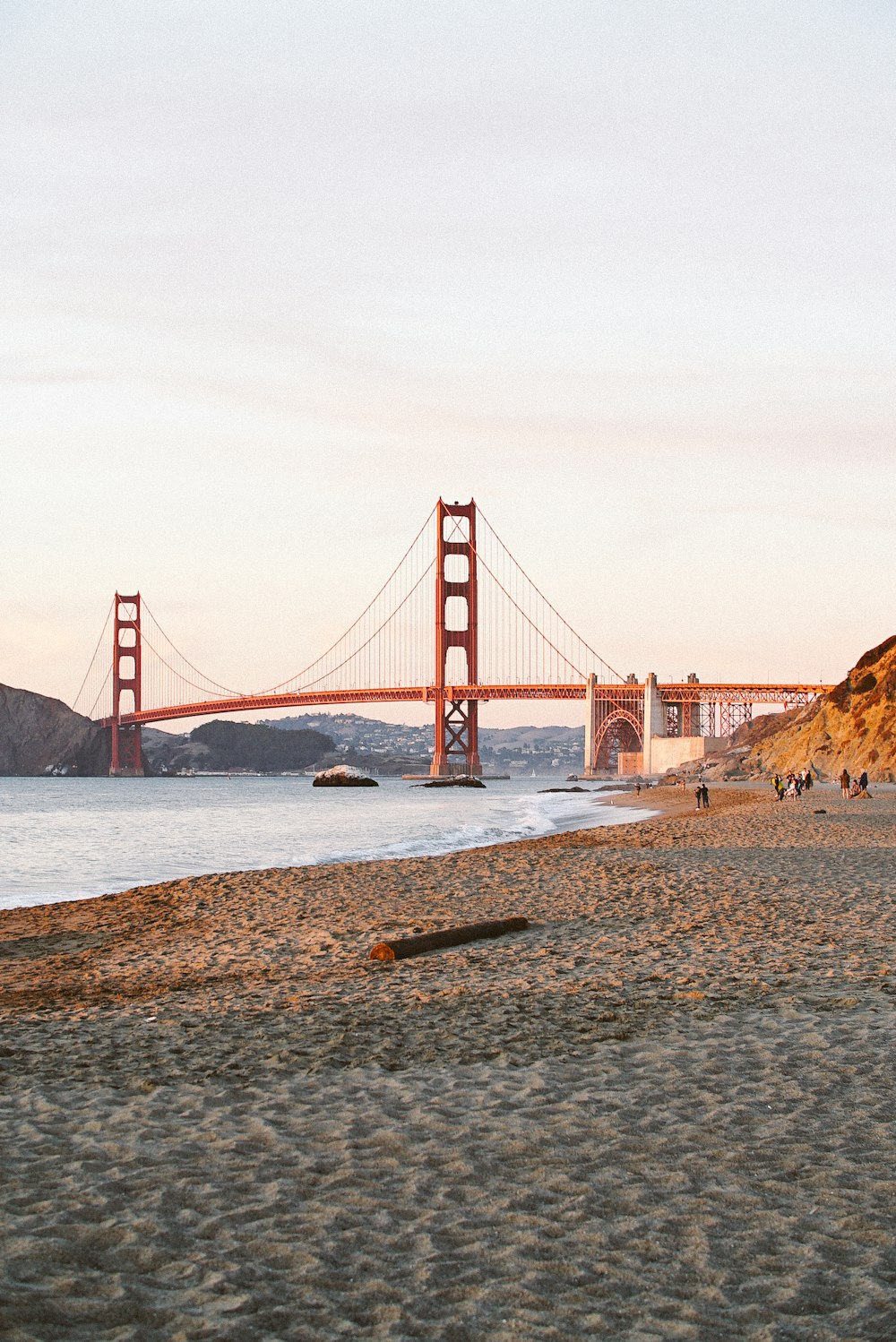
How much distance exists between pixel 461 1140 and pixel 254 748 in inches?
6733

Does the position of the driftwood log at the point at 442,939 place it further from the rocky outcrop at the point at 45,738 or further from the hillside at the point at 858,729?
the rocky outcrop at the point at 45,738

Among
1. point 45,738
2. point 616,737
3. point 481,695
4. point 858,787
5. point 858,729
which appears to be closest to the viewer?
point 858,787

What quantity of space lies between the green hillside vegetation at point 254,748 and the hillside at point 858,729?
11712 cm

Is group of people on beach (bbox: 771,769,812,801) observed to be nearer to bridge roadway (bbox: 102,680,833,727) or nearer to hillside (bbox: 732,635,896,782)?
hillside (bbox: 732,635,896,782)

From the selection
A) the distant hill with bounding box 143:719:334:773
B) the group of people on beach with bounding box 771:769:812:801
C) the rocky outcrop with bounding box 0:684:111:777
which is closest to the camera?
the group of people on beach with bounding box 771:769:812:801

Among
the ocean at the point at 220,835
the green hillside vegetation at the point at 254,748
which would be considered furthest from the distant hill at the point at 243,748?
the ocean at the point at 220,835

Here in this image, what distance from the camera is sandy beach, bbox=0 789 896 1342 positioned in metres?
3.06

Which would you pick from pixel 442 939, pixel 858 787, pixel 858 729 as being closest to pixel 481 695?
pixel 858 729

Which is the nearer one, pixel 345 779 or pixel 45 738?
pixel 345 779

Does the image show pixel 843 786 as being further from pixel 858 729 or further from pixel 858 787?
pixel 858 729

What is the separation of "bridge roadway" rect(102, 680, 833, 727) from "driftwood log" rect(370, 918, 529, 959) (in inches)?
2547

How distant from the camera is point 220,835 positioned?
31.3 m

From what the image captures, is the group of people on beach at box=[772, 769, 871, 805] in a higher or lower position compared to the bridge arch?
lower

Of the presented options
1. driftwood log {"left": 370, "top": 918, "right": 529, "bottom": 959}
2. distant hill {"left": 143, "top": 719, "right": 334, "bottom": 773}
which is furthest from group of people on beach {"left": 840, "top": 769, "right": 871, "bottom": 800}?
distant hill {"left": 143, "top": 719, "right": 334, "bottom": 773}
